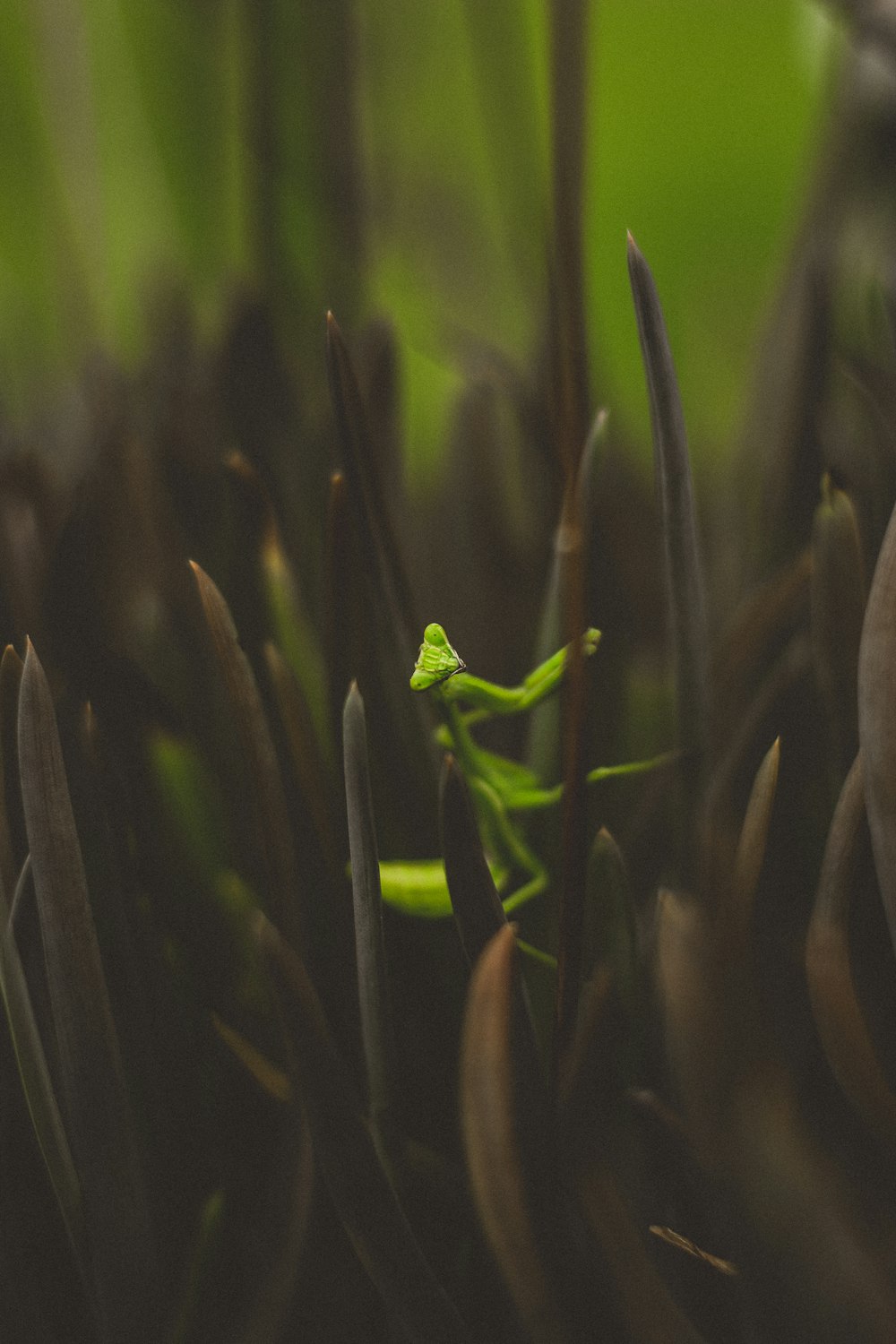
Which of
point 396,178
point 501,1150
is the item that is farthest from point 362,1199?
point 396,178

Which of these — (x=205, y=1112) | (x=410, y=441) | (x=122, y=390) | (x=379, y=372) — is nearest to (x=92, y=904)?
(x=205, y=1112)

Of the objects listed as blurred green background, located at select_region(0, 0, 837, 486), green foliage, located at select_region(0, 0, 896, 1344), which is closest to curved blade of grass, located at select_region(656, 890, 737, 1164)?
green foliage, located at select_region(0, 0, 896, 1344)

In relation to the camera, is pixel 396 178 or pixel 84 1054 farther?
pixel 396 178

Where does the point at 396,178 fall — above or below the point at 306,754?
above

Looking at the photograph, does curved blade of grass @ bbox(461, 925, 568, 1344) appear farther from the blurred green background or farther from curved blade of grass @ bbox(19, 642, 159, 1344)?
the blurred green background

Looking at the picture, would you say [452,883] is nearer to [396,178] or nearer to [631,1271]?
[631,1271]

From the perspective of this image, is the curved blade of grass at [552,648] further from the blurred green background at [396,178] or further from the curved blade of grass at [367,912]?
the blurred green background at [396,178]
